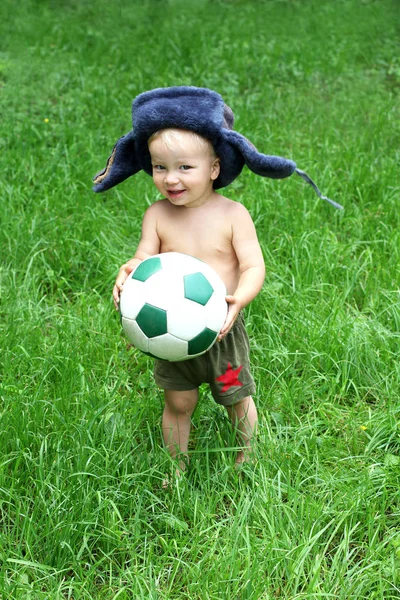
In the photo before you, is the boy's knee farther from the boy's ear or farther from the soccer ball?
the boy's ear

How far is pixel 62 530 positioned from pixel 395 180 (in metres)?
3.32

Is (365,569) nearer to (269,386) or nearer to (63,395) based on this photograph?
(269,386)

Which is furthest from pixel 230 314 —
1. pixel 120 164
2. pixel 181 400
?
pixel 120 164

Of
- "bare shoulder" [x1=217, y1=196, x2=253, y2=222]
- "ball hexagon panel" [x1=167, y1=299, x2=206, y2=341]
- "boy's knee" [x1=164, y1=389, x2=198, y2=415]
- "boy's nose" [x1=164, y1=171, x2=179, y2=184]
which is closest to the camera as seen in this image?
"ball hexagon panel" [x1=167, y1=299, x2=206, y2=341]

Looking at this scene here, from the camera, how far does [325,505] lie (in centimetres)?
280

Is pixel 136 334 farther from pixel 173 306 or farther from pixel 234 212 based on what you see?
pixel 234 212

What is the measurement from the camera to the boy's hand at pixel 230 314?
8.59 ft

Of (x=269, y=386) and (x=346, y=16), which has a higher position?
(x=346, y=16)

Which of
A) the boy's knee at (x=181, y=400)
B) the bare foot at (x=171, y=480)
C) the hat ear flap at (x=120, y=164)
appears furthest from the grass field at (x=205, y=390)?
the hat ear flap at (x=120, y=164)

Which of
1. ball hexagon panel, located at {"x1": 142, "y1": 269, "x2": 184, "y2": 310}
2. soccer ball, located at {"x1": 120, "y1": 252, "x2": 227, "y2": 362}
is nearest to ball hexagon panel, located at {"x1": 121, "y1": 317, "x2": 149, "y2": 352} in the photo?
soccer ball, located at {"x1": 120, "y1": 252, "x2": 227, "y2": 362}

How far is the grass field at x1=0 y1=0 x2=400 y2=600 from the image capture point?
2.56 metres

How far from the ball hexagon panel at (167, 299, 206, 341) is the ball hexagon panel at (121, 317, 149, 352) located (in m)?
0.10

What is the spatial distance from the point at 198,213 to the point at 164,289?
0.38m

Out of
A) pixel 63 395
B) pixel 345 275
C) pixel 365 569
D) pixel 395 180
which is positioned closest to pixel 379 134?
pixel 395 180
